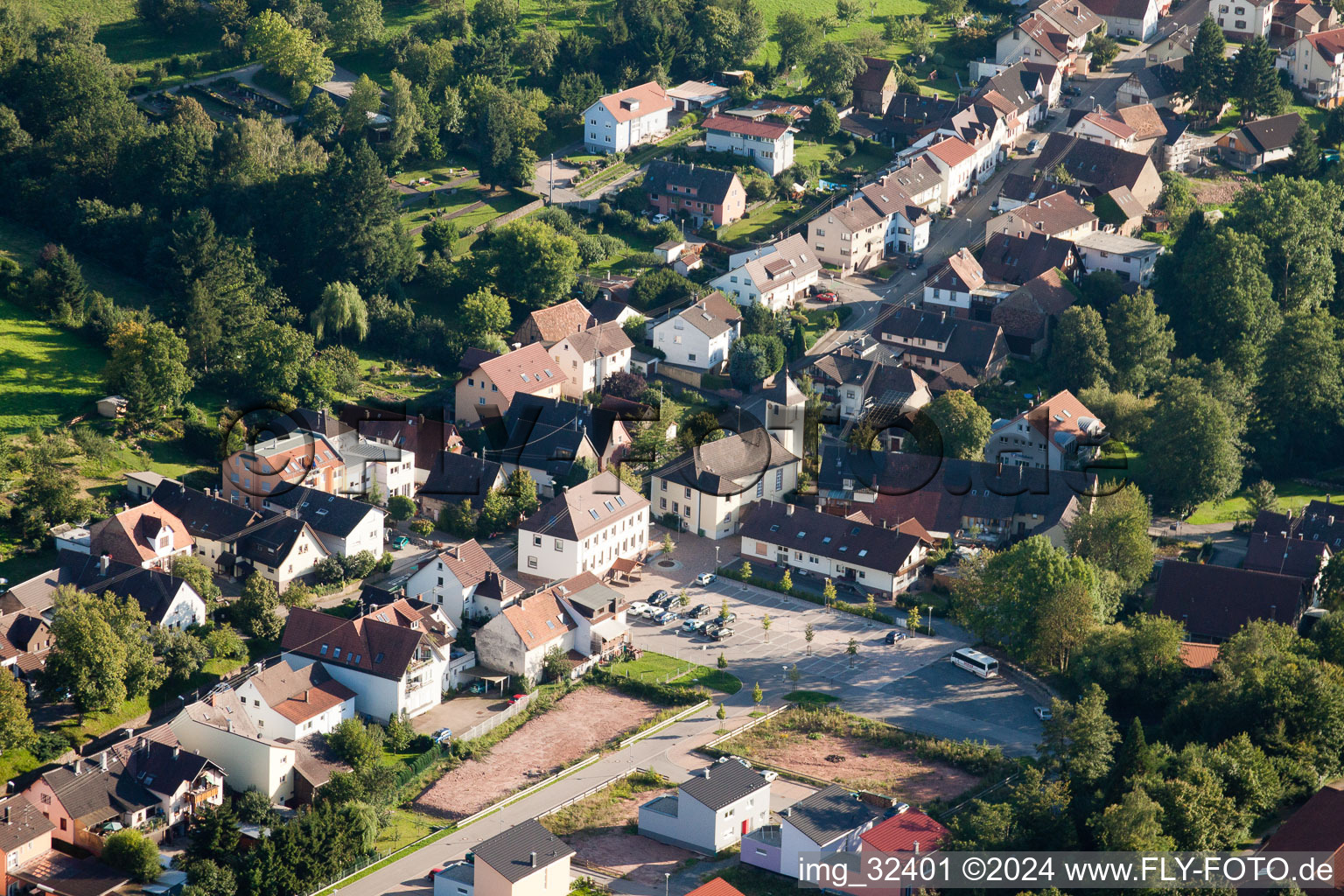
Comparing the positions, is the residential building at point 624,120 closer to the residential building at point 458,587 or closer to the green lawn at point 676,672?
the residential building at point 458,587

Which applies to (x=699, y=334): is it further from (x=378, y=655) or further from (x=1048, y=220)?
(x=378, y=655)

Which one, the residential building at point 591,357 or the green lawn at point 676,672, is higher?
the residential building at point 591,357

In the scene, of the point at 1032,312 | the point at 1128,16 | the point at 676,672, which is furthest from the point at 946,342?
the point at 1128,16

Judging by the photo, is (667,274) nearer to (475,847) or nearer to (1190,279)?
(1190,279)

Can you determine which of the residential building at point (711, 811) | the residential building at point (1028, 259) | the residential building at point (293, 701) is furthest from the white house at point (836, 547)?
the residential building at point (1028, 259)

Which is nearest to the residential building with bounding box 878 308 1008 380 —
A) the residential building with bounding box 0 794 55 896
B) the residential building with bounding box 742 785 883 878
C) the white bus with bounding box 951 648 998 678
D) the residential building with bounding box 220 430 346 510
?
the white bus with bounding box 951 648 998 678
